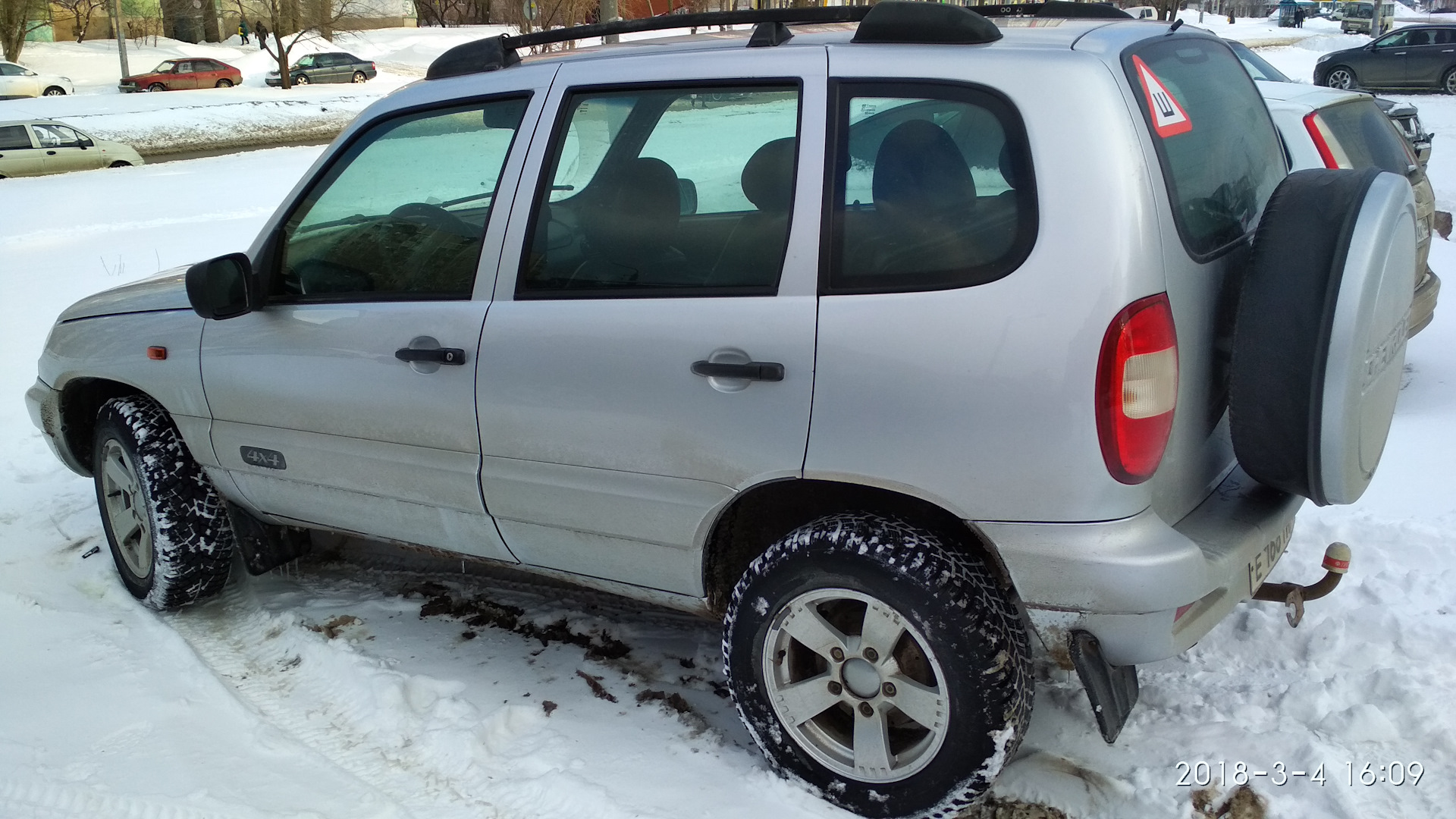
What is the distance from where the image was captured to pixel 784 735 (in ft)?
8.93

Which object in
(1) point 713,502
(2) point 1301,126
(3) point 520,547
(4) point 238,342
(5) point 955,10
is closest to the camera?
(5) point 955,10

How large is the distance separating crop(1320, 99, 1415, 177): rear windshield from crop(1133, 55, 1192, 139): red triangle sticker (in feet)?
11.4

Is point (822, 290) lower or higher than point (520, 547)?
higher

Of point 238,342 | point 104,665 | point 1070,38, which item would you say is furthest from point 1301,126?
point 104,665

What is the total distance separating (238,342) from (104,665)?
1.12 meters

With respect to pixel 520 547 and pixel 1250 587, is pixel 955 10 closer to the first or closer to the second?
pixel 1250 587

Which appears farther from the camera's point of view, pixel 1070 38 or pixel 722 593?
pixel 722 593

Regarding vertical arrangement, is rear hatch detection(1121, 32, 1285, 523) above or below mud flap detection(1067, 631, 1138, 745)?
above

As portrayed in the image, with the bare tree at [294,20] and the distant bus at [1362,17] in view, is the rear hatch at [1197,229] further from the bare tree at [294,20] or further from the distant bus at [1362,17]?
the distant bus at [1362,17]

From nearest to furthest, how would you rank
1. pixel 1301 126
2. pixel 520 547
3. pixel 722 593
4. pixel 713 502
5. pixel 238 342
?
pixel 713 502, pixel 722 593, pixel 520 547, pixel 238 342, pixel 1301 126

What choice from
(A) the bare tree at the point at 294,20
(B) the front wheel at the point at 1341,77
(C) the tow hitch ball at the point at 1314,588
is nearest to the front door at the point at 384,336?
(C) the tow hitch ball at the point at 1314,588

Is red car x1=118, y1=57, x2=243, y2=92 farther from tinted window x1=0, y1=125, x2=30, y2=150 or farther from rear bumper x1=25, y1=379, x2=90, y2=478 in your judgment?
rear bumper x1=25, y1=379, x2=90, y2=478

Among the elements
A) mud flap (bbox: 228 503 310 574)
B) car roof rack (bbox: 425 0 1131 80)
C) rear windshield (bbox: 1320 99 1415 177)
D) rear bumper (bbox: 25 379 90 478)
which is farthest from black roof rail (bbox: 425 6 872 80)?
rear windshield (bbox: 1320 99 1415 177)

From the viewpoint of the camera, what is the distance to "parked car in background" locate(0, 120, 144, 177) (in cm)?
1914
